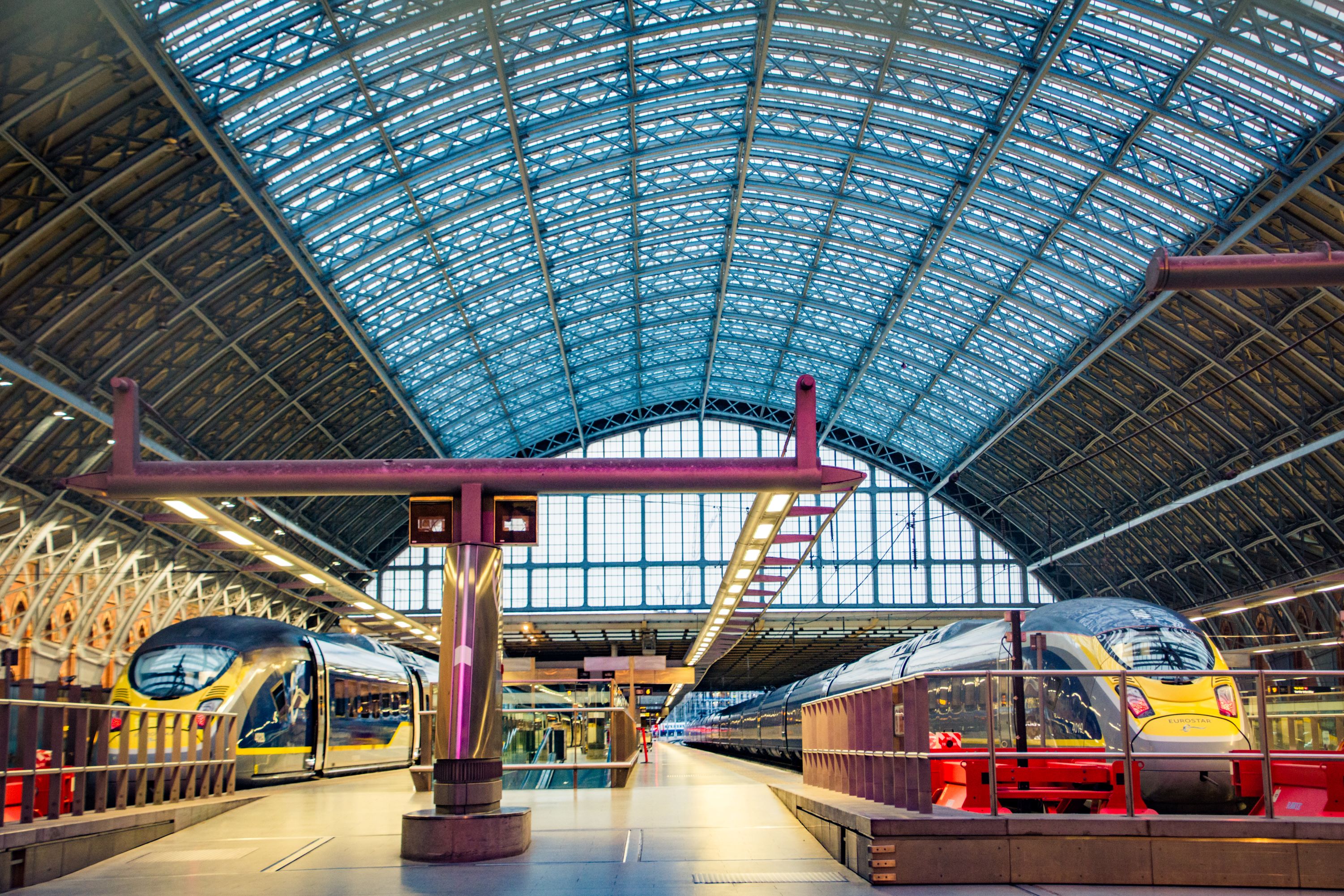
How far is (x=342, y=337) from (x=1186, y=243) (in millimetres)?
28922

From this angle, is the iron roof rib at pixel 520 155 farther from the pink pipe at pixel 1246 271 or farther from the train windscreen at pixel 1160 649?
the pink pipe at pixel 1246 271

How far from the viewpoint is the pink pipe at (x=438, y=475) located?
13.3 m

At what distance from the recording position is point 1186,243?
34750mm

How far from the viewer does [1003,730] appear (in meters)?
19.4

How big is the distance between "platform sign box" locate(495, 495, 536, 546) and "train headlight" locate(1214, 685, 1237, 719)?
431 inches

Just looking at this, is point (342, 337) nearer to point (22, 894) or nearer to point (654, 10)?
point (654, 10)

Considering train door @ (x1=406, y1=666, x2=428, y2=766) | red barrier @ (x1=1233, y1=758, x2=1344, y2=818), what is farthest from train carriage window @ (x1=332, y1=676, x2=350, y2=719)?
red barrier @ (x1=1233, y1=758, x2=1344, y2=818)

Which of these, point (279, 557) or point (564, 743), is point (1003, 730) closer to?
point (564, 743)

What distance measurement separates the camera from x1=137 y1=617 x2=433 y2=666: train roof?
25656mm

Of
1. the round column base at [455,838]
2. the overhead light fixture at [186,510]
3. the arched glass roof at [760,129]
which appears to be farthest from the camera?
the arched glass roof at [760,129]

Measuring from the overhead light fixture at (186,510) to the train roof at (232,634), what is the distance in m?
12.5

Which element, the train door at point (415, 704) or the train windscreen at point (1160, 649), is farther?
the train door at point (415, 704)

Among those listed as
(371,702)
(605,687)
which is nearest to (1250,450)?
(605,687)

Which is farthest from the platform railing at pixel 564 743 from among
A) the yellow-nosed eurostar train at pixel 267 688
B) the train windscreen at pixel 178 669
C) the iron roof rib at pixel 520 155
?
the iron roof rib at pixel 520 155
